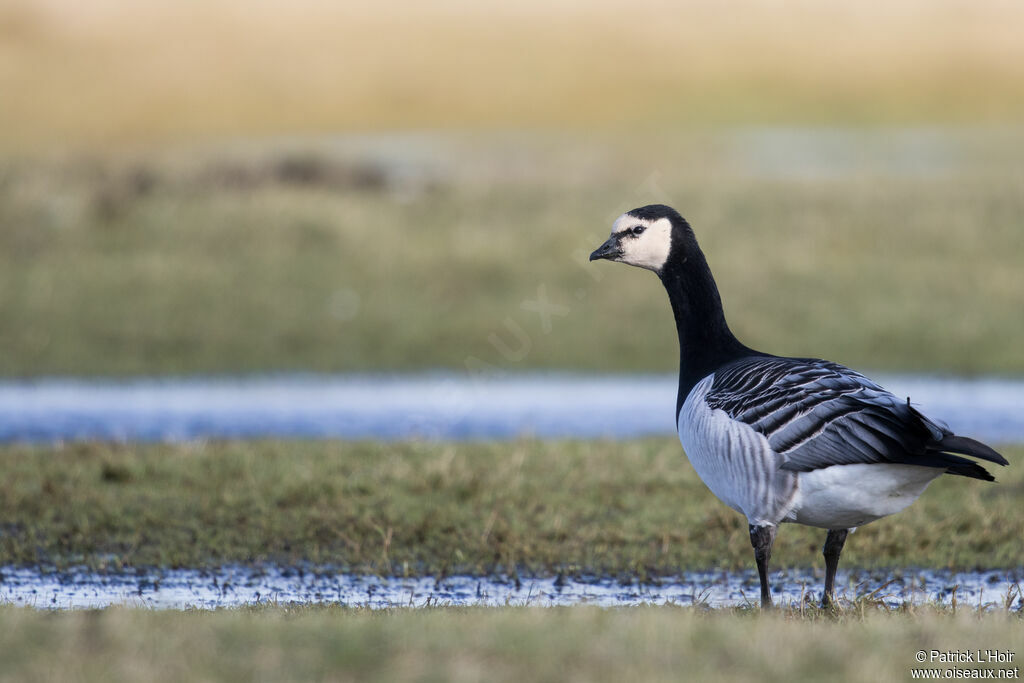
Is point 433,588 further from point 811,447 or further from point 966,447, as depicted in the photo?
point 966,447

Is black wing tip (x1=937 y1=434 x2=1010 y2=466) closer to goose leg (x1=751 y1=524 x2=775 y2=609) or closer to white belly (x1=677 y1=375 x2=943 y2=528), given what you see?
white belly (x1=677 y1=375 x2=943 y2=528)

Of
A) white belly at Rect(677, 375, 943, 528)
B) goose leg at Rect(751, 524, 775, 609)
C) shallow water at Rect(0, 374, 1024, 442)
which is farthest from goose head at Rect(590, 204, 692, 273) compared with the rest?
shallow water at Rect(0, 374, 1024, 442)

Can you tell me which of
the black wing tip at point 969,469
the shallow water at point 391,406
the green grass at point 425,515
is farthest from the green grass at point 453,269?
the black wing tip at point 969,469

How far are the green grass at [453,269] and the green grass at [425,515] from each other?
8.21 metres

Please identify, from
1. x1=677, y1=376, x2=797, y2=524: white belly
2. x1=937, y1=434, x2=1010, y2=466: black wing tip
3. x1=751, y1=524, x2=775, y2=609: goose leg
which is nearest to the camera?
x1=937, y1=434, x2=1010, y2=466: black wing tip

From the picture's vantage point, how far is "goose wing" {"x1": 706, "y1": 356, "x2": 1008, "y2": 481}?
677cm

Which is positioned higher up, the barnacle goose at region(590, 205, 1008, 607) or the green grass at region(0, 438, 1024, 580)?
the barnacle goose at region(590, 205, 1008, 607)

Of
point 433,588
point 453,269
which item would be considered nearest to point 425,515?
point 433,588

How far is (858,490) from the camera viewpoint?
6996 millimetres

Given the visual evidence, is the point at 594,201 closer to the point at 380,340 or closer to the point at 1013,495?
the point at 380,340

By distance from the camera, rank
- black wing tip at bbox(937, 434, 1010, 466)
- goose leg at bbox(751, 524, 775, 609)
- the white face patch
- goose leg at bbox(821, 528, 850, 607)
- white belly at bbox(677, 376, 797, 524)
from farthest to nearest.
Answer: the white face patch < goose leg at bbox(821, 528, 850, 607) < goose leg at bbox(751, 524, 775, 609) < white belly at bbox(677, 376, 797, 524) < black wing tip at bbox(937, 434, 1010, 466)

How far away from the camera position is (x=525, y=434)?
45.2 feet

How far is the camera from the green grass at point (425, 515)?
31.5 ft

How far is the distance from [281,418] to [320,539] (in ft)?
21.9
